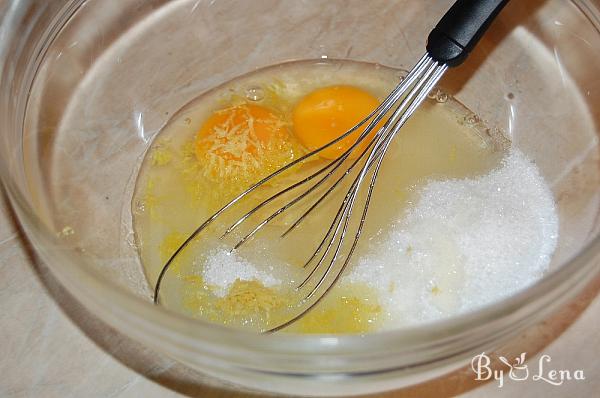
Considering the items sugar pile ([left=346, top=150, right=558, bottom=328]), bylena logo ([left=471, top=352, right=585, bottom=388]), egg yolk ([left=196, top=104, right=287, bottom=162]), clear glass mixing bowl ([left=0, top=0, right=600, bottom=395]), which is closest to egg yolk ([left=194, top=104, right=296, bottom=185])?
egg yolk ([left=196, top=104, right=287, bottom=162])

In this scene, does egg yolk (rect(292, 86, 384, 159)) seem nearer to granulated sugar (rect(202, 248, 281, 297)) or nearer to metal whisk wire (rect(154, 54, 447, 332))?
metal whisk wire (rect(154, 54, 447, 332))

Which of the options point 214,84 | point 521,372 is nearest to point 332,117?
point 214,84

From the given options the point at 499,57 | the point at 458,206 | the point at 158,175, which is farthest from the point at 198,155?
the point at 499,57

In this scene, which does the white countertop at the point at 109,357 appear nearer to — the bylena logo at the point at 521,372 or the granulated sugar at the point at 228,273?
the bylena logo at the point at 521,372

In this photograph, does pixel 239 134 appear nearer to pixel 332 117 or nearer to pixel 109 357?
pixel 332 117

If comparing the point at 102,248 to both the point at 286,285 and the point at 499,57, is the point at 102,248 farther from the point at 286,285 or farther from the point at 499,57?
the point at 499,57

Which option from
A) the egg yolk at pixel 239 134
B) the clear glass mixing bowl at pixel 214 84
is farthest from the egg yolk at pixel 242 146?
the clear glass mixing bowl at pixel 214 84
